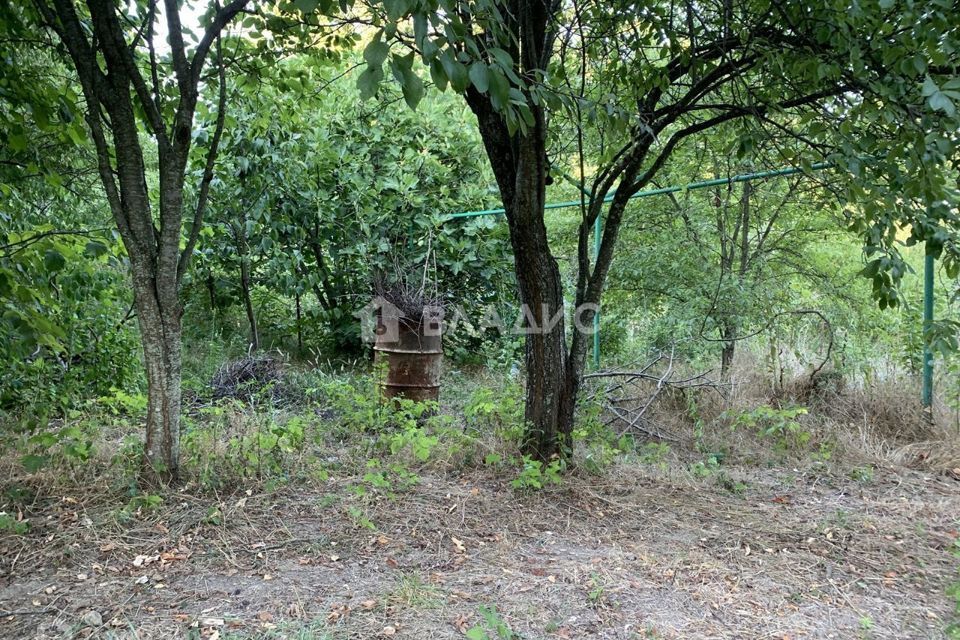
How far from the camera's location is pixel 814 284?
593cm

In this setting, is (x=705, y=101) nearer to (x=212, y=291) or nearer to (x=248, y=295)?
(x=248, y=295)

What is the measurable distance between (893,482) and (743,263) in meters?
2.56

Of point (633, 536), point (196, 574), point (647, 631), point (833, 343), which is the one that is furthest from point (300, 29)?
point (833, 343)

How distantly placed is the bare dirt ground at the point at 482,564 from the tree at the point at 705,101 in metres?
0.81

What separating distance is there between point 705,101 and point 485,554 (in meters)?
3.55

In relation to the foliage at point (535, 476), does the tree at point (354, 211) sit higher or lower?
higher

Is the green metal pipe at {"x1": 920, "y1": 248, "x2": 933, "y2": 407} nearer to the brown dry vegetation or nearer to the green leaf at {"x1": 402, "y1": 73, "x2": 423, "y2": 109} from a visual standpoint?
the brown dry vegetation

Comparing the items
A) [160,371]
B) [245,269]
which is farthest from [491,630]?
[245,269]

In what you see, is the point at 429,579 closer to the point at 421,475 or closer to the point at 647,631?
the point at 647,631

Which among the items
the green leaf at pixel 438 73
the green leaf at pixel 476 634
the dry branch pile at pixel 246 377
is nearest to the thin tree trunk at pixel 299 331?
the dry branch pile at pixel 246 377

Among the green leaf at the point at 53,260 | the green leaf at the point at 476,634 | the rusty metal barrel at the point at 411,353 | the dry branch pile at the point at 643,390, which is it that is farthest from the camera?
the rusty metal barrel at the point at 411,353

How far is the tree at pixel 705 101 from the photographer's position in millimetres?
2406

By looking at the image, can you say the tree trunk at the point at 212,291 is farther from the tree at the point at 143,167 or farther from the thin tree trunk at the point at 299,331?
the tree at the point at 143,167

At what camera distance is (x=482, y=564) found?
2828 millimetres
